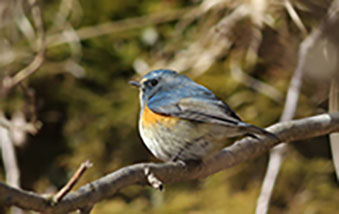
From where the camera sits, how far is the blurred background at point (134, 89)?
3.97 metres

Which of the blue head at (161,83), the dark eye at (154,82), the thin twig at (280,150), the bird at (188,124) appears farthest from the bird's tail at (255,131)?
the dark eye at (154,82)

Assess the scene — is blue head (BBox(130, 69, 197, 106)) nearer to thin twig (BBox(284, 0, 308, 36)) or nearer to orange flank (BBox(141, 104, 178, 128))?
orange flank (BBox(141, 104, 178, 128))

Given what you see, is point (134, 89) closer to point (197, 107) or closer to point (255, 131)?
point (197, 107)

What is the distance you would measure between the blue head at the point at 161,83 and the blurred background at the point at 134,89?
0.77 metres

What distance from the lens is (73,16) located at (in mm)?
5098

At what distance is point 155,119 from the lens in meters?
2.81

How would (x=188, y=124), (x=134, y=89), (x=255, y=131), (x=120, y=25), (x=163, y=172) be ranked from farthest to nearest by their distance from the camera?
(x=120, y=25) < (x=134, y=89) < (x=188, y=124) < (x=255, y=131) < (x=163, y=172)

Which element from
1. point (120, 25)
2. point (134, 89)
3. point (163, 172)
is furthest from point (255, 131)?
point (120, 25)

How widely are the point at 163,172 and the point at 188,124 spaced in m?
0.56

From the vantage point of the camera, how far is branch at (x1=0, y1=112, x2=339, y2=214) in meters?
1.62

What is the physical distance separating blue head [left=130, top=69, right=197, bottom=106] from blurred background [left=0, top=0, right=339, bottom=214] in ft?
2.51

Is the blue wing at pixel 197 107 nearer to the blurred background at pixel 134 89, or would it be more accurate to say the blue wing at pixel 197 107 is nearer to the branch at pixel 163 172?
the branch at pixel 163 172

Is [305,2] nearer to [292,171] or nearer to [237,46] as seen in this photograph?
[292,171]

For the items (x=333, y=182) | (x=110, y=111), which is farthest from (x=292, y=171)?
(x=110, y=111)
